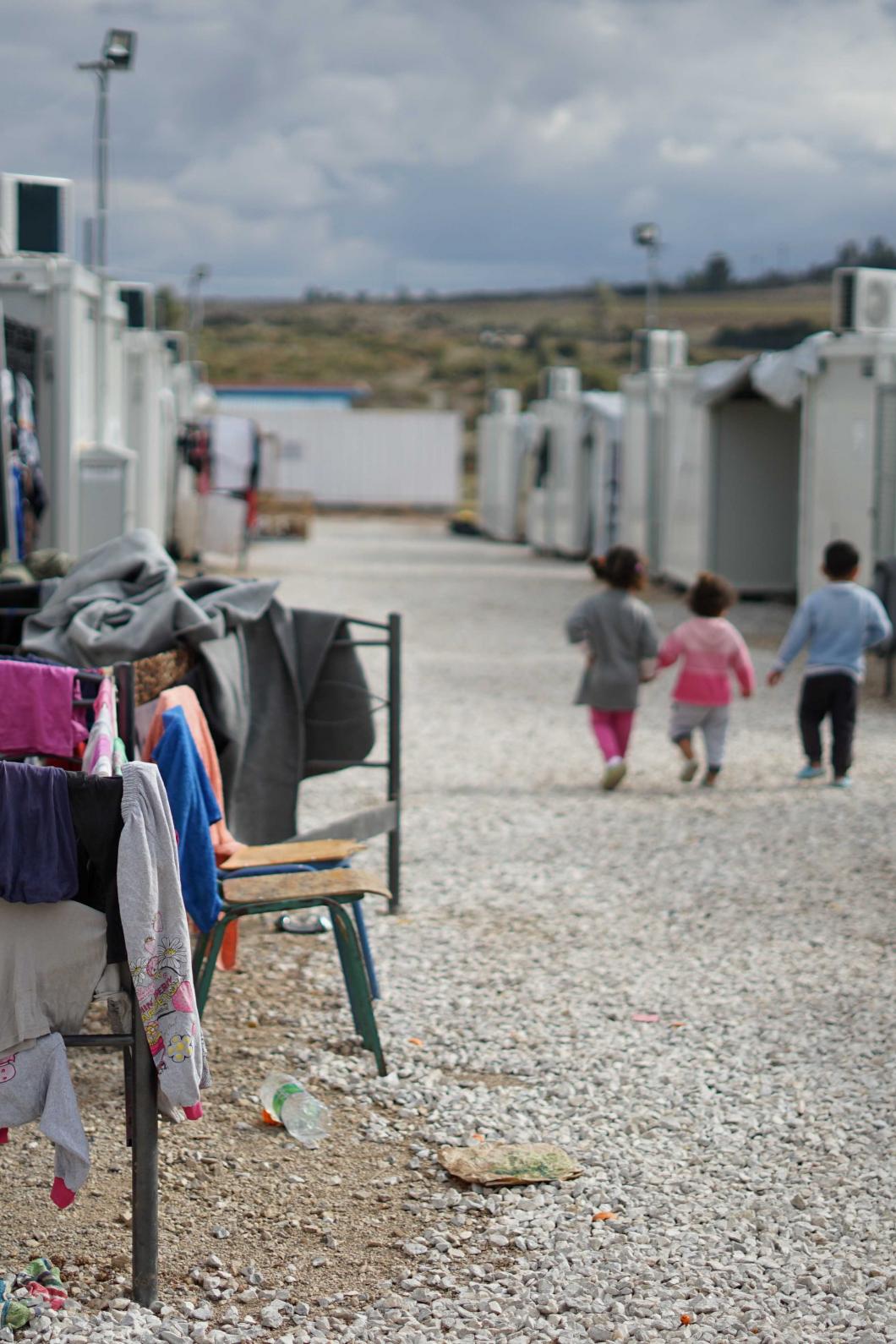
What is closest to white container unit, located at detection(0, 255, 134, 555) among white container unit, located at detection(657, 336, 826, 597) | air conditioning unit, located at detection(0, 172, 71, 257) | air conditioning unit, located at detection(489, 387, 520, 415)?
air conditioning unit, located at detection(0, 172, 71, 257)

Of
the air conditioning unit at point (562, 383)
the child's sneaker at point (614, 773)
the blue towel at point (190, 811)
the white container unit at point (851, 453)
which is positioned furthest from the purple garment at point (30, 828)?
the air conditioning unit at point (562, 383)

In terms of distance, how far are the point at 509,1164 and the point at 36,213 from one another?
8.93 metres

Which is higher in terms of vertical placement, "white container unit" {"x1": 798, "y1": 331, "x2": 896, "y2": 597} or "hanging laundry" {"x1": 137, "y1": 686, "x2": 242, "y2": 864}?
"white container unit" {"x1": 798, "y1": 331, "x2": 896, "y2": 597}

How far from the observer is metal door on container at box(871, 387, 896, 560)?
39.1ft

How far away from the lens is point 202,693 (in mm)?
4664

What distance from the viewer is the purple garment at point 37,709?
3.91 metres

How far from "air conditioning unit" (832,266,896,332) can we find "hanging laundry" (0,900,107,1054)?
10.6 metres

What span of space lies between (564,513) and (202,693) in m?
18.8

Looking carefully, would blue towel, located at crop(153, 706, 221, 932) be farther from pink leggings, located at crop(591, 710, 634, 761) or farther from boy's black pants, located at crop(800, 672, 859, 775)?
boy's black pants, located at crop(800, 672, 859, 775)

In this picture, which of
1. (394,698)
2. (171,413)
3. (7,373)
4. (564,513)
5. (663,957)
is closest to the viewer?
(663,957)

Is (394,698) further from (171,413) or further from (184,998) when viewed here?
(171,413)

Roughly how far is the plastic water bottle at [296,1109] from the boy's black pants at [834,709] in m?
4.34

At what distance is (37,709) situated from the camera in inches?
154

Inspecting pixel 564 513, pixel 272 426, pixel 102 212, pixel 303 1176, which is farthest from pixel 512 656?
pixel 272 426
